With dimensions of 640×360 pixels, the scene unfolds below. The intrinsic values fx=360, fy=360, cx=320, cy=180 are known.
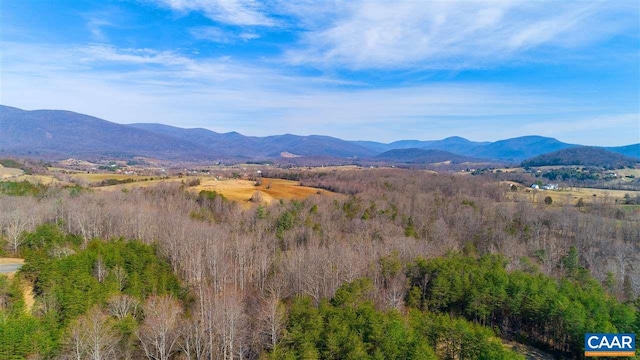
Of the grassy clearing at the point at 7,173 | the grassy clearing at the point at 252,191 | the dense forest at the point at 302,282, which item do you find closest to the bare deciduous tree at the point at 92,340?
the dense forest at the point at 302,282

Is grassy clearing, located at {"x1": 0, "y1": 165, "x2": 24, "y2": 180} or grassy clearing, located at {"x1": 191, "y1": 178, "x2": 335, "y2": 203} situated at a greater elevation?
grassy clearing, located at {"x1": 0, "y1": 165, "x2": 24, "y2": 180}

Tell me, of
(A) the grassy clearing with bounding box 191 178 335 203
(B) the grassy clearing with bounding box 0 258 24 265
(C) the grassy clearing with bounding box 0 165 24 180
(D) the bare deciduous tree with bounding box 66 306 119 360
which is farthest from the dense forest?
(C) the grassy clearing with bounding box 0 165 24 180

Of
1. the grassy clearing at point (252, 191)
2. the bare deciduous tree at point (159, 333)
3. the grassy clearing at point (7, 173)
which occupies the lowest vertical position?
the bare deciduous tree at point (159, 333)

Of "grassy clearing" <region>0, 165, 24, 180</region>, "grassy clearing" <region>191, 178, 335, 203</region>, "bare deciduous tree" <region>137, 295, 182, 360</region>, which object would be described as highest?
"grassy clearing" <region>0, 165, 24, 180</region>

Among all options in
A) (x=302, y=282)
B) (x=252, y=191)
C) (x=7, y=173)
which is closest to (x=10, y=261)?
(x=302, y=282)

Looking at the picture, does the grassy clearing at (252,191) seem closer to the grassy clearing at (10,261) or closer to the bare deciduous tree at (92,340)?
the grassy clearing at (10,261)

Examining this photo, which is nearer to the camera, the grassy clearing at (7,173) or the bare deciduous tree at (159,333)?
the bare deciduous tree at (159,333)

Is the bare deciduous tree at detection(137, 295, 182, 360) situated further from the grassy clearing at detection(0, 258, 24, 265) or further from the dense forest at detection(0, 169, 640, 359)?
the grassy clearing at detection(0, 258, 24, 265)

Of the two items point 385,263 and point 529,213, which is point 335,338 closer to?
point 385,263

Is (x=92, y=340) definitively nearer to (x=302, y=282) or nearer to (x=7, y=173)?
(x=302, y=282)
